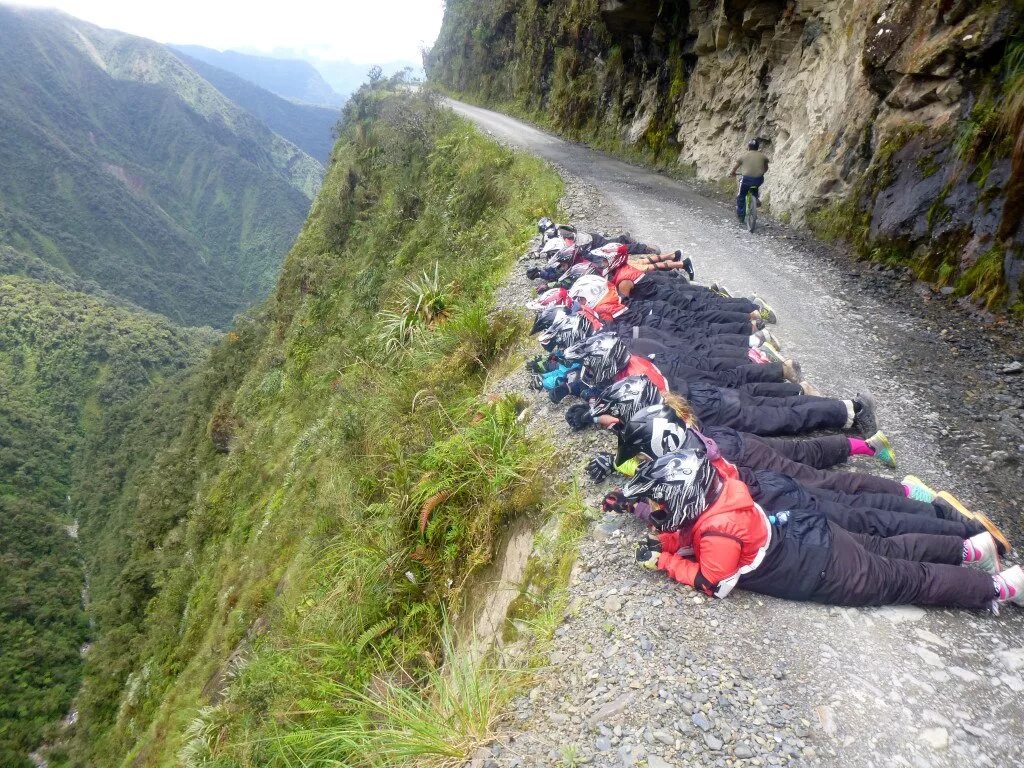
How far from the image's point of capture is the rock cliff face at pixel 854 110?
6.33m

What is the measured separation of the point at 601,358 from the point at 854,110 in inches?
296

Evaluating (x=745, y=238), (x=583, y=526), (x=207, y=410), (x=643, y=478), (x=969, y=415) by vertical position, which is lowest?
(x=207, y=410)

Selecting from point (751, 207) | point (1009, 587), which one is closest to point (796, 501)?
point (1009, 587)

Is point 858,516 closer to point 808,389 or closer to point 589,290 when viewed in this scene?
point 808,389

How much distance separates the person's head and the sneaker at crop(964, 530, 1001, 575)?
200 cm

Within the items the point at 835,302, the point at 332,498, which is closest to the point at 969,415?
the point at 835,302

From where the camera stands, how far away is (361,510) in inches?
226

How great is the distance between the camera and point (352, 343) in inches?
516

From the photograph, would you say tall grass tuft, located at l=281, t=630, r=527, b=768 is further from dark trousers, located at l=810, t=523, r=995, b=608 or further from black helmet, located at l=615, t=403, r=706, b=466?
dark trousers, located at l=810, t=523, r=995, b=608

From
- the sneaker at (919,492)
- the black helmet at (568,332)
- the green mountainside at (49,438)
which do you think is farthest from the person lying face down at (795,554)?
the green mountainside at (49,438)

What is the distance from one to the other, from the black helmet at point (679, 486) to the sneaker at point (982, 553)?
1.60 metres

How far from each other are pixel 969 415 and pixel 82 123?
25513cm

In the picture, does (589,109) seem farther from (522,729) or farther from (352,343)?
(522,729)

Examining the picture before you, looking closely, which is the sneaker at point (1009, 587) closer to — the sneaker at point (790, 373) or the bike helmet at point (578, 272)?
the sneaker at point (790, 373)
